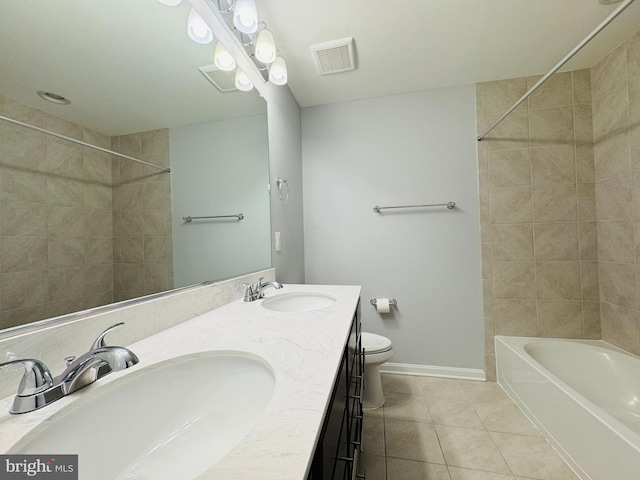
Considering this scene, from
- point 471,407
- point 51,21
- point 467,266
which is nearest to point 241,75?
point 51,21

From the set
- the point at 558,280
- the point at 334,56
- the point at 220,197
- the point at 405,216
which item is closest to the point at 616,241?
the point at 558,280

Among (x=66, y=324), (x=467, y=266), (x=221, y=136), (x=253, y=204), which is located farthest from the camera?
(x=467, y=266)

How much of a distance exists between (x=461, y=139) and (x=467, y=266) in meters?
0.99

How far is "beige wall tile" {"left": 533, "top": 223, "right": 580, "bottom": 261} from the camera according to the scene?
1786mm

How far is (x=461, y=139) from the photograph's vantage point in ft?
6.32

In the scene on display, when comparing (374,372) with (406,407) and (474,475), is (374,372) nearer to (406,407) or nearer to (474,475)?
(406,407)

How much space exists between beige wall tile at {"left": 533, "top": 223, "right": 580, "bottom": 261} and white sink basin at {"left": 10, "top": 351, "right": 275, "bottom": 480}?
7.13 ft

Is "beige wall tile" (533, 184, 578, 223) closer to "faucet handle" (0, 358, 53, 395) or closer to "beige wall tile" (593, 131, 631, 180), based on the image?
"beige wall tile" (593, 131, 631, 180)

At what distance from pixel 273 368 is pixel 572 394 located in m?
1.54

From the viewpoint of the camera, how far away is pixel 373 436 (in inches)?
53.8

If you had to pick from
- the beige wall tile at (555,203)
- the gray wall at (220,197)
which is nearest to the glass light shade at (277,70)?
the gray wall at (220,197)

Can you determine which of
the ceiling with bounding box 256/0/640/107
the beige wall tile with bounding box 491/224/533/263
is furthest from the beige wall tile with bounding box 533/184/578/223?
the ceiling with bounding box 256/0/640/107

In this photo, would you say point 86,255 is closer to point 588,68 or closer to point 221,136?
point 221,136

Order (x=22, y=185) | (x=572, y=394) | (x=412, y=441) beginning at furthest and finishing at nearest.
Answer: (x=412, y=441)
(x=572, y=394)
(x=22, y=185)
